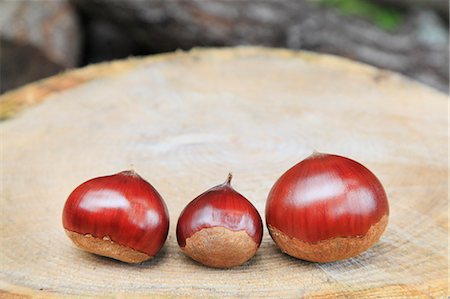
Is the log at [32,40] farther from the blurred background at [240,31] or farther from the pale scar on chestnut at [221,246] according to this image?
the pale scar on chestnut at [221,246]

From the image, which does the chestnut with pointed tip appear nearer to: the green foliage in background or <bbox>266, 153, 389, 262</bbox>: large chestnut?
<bbox>266, 153, 389, 262</bbox>: large chestnut

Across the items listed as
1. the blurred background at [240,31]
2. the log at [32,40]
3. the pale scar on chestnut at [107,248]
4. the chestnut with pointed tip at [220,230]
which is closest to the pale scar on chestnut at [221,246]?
the chestnut with pointed tip at [220,230]

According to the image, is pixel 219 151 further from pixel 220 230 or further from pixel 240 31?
pixel 240 31

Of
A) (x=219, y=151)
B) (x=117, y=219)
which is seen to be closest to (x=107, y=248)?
(x=117, y=219)

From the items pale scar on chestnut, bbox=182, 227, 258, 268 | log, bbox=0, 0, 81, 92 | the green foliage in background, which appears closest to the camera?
pale scar on chestnut, bbox=182, 227, 258, 268

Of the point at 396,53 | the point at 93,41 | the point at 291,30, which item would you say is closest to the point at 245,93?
the point at 291,30

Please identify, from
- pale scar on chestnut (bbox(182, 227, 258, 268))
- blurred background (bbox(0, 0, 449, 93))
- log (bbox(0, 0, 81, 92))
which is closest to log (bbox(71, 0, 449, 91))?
blurred background (bbox(0, 0, 449, 93))
